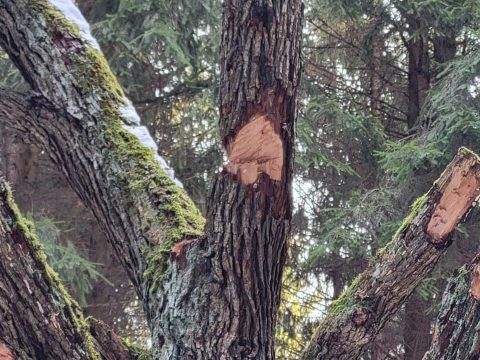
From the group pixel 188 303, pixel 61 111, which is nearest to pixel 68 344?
pixel 188 303

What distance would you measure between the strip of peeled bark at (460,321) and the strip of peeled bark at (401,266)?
109 mm

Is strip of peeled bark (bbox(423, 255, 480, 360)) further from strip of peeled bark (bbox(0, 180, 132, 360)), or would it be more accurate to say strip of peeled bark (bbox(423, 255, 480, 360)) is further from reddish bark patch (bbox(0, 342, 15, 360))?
reddish bark patch (bbox(0, 342, 15, 360))

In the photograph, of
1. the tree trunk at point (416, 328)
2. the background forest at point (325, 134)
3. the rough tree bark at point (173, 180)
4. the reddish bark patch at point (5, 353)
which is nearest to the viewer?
the reddish bark patch at point (5, 353)

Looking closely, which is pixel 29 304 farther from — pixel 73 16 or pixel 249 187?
pixel 73 16

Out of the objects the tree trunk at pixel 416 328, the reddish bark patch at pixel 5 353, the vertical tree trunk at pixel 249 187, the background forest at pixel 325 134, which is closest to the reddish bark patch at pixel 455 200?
the vertical tree trunk at pixel 249 187

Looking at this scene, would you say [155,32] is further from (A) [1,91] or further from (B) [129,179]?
(B) [129,179]

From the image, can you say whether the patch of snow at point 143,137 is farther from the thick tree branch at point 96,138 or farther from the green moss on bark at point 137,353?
the green moss on bark at point 137,353

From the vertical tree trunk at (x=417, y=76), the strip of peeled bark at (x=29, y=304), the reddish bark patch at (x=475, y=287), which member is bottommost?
the reddish bark patch at (x=475, y=287)

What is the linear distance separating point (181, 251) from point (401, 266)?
59cm

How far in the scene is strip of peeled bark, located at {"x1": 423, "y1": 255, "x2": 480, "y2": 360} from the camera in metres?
1.43

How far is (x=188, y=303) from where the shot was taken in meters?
1.57

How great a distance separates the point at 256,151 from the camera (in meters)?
1.44

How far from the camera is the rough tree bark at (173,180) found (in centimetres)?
143

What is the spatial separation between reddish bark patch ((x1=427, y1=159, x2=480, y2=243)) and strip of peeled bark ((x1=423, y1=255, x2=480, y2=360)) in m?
0.11
